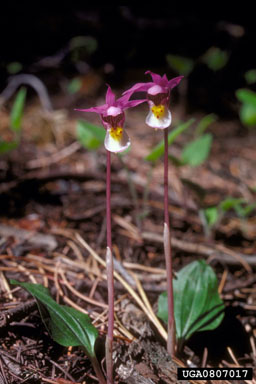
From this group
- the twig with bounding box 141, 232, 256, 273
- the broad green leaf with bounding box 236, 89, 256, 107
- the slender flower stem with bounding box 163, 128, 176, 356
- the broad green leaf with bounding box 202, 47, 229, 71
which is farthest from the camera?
the broad green leaf with bounding box 202, 47, 229, 71

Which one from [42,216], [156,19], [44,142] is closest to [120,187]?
[42,216]

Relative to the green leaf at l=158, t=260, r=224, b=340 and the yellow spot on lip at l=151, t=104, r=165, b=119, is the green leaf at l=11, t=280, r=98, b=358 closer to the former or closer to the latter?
the green leaf at l=158, t=260, r=224, b=340

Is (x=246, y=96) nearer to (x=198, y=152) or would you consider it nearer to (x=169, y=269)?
(x=198, y=152)

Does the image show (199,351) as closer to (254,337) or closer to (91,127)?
(254,337)

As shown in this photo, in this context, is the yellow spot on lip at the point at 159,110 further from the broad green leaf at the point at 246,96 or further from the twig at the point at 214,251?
the broad green leaf at the point at 246,96

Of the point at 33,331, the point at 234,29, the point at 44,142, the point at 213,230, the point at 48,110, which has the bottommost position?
the point at 33,331

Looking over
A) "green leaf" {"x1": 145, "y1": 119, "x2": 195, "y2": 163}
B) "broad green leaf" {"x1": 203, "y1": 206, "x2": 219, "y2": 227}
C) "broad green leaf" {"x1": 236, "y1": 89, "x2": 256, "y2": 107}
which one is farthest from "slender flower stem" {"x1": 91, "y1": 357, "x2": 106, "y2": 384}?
"broad green leaf" {"x1": 236, "y1": 89, "x2": 256, "y2": 107}

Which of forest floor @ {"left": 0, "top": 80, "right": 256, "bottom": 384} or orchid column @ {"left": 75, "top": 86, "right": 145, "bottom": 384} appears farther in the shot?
forest floor @ {"left": 0, "top": 80, "right": 256, "bottom": 384}
